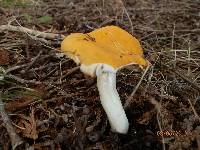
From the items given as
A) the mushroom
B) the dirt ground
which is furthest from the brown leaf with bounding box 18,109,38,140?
the mushroom

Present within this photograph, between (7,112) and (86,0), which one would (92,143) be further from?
(86,0)

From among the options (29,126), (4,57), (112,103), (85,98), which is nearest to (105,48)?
(112,103)

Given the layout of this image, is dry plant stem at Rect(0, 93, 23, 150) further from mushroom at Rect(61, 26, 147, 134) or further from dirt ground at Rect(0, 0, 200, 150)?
mushroom at Rect(61, 26, 147, 134)

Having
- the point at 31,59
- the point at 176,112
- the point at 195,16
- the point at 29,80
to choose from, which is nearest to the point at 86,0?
the point at 195,16

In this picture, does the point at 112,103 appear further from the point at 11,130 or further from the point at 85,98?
the point at 11,130

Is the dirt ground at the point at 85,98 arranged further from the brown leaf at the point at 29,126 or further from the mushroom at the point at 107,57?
the mushroom at the point at 107,57

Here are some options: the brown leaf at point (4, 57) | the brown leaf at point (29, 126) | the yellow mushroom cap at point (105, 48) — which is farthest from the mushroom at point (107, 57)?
the brown leaf at point (4, 57)

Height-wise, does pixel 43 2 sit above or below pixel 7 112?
above
